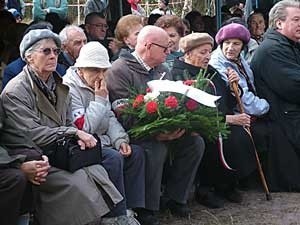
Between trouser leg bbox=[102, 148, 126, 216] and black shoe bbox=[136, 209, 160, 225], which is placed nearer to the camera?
trouser leg bbox=[102, 148, 126, 216]

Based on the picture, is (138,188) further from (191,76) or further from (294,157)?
(294,157)

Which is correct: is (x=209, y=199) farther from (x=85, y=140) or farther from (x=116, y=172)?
(x=85, y=140)

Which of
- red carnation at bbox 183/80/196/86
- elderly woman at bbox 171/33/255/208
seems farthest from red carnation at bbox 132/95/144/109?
elderly woman at bbox 171/33/255/208

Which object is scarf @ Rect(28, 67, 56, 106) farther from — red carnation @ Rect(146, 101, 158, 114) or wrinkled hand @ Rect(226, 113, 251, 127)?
wrinkled hand @ Rect(226, 113, 251, 127)

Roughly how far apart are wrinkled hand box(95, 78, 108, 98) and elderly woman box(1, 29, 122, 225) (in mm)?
257

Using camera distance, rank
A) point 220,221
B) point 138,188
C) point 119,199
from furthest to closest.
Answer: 1. point 220,221
2. point 138,188
3. point 119,199

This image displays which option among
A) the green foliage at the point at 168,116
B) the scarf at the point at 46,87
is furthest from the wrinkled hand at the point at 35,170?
the green foliage at the point at 168,116

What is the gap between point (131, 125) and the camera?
16.5 feet

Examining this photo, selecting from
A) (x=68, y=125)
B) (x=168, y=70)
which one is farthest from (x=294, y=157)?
(x=68, y=125)

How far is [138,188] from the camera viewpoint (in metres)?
4.85

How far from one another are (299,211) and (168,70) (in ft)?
5.21

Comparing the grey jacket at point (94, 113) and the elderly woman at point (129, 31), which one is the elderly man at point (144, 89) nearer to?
the grey jacket at point (94, 113)

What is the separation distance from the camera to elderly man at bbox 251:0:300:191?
614cm

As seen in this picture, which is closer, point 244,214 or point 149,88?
point 149,88
